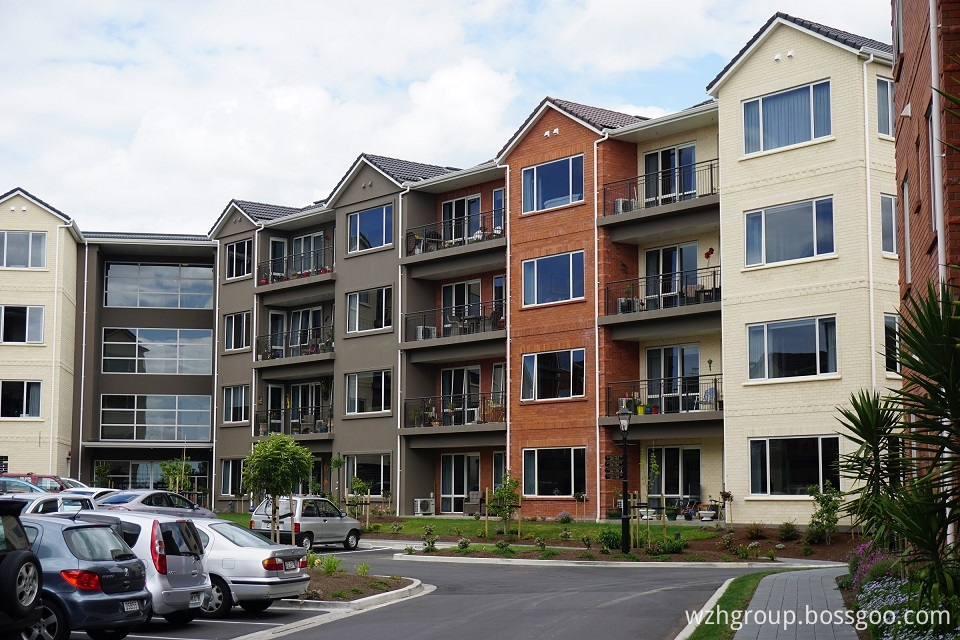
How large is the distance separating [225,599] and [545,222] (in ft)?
85.1

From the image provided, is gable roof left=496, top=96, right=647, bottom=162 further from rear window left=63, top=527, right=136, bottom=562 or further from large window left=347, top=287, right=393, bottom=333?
rear window left=63, top=527, right=136, bottom=562

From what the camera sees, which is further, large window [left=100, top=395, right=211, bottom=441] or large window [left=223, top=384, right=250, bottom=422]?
large window [left=100, top=395, right=211, bottom=441]

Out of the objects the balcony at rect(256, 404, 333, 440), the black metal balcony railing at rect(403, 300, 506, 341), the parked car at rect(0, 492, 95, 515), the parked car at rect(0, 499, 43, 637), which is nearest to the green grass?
the parked car at rect(0, 499, 43, 637)

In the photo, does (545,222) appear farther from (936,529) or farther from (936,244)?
(936,529)

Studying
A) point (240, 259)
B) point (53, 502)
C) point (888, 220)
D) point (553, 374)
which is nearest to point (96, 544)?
point (53, 502)

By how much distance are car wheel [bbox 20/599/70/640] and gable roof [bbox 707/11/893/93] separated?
89.1 ft

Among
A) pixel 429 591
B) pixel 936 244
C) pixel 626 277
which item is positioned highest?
pixel 626 277

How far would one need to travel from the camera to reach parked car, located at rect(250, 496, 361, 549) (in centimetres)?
3278

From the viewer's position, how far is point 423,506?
46.0 m

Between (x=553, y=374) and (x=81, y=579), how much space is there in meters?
28.5

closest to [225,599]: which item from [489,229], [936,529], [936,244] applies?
[936,529]

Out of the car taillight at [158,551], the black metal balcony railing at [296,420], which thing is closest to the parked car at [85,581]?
the car taillight at [158,551]

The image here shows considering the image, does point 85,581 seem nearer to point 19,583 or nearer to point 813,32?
point 19,583

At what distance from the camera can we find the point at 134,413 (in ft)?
190
